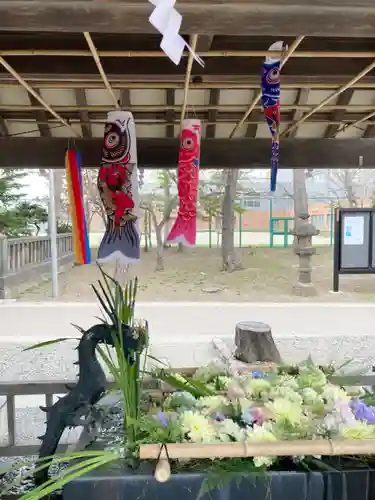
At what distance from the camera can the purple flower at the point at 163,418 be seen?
1.25 metres

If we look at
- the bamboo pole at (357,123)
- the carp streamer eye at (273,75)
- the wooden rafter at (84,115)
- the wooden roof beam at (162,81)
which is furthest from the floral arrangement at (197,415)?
the bamboo pole at (357,123)

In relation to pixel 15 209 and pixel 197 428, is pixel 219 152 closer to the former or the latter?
pixel 197 428

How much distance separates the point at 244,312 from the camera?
7582mm

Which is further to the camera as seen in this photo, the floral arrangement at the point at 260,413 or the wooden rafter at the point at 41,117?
the wooden rafter at the point at 41,117

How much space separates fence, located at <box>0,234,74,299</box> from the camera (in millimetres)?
7504

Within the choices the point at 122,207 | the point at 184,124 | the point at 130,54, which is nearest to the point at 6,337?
the point at 122,207

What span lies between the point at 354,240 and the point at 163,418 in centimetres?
409

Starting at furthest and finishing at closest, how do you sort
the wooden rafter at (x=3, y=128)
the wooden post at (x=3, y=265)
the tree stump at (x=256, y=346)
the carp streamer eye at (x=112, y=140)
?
the wooden post at (x=3, y=265) → the tree stump at (x=256, y=346) → the wooden rafter at (x=3, y=128) → the carp streamer eye at (x=112, y=140)

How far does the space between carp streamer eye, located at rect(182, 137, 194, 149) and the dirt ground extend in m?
5.88

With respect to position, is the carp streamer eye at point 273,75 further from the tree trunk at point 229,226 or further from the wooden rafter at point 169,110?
the tree trunk at point 229,226

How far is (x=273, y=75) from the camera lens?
2125 millimetres

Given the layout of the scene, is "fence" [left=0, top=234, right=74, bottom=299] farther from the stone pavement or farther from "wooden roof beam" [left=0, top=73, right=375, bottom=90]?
"wooden roof beam" [left=0, top=73, right=375, bottom=90]

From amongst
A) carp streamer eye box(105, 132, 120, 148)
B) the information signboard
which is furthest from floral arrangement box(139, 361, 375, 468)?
the information signboard

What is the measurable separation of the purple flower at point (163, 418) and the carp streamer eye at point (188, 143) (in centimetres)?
197
